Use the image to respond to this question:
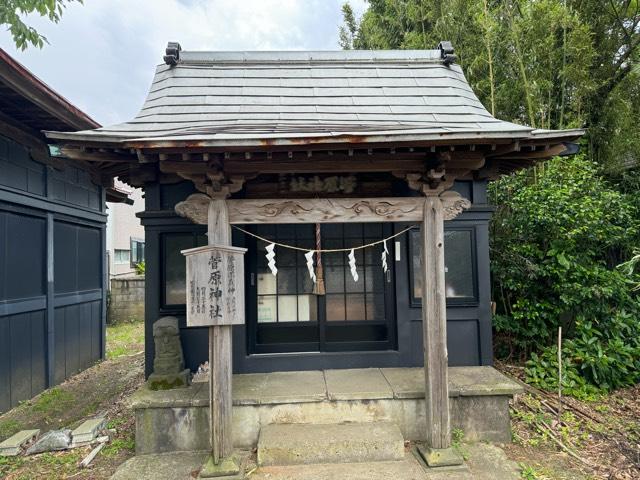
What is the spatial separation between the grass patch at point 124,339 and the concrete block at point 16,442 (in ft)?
12.3

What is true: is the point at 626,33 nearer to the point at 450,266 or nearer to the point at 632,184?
the point at 632,184

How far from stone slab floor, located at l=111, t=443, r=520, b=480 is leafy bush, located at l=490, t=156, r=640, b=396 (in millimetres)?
2192

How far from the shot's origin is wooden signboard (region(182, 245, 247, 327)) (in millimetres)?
3244

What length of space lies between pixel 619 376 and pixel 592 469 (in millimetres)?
2227

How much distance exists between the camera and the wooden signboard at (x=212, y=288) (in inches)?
128

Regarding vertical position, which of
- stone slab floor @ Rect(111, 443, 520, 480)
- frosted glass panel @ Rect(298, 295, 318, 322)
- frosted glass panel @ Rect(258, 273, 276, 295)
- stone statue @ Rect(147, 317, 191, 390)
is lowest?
stone slab floor @ Rect(111, 443, 520, 480)

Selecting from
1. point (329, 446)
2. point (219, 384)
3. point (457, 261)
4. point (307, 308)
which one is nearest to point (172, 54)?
point (307, 308)

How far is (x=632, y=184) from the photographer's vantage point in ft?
21.4

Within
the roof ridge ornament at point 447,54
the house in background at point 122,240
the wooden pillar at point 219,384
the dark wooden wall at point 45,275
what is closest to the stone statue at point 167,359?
the wooden pillar at point 219,384

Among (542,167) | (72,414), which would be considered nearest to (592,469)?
(542,167)

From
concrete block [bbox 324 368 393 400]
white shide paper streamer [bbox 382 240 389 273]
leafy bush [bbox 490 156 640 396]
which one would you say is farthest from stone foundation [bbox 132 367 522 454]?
leafy bush [bbox 490 156 640 396]

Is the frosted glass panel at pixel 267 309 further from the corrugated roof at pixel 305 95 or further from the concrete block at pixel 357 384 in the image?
the corrugated roof at pixel 305 95

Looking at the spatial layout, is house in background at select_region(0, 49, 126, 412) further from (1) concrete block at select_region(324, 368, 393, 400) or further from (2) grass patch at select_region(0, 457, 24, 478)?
(1) concrete block at select_region(324, 368, 393, 400)

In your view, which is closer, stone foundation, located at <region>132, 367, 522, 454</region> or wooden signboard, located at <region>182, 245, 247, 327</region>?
wooden signboard, located at <region>182, 245, 247, 327</region>
